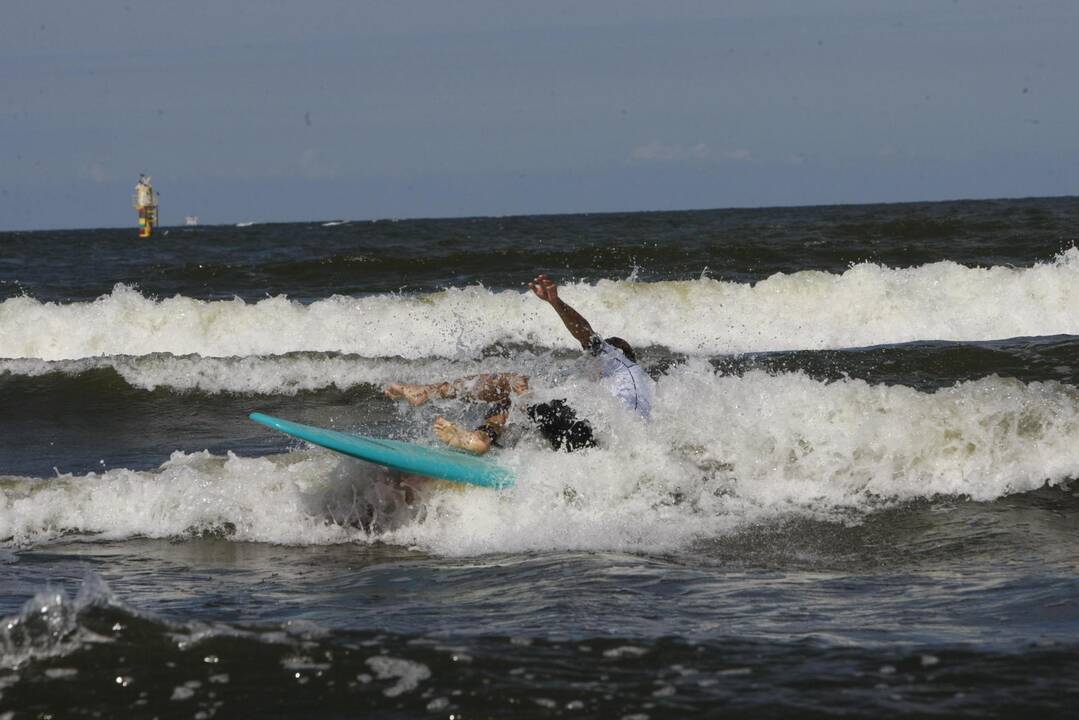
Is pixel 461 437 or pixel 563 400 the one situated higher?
pixel 563 400

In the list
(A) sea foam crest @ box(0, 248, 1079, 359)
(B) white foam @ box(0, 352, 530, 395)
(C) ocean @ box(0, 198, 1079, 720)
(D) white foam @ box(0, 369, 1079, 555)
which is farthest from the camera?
(A) sea foam crest @ box(0, 248, 1079, 359)

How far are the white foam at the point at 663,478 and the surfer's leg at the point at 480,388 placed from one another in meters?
0.41

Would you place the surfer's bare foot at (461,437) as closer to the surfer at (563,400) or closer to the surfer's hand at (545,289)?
the surfer at (563,400)

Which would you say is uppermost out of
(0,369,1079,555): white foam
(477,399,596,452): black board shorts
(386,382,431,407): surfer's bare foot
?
(386,382,431,407): surfer's bare foot

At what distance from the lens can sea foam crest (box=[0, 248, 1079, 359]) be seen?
653 inches

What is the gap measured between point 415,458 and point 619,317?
1033 cm

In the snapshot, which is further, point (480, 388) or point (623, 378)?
point (480, 388)

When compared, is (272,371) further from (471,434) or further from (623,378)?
(623,378)

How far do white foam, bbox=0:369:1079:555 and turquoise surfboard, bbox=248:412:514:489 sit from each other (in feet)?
0.41

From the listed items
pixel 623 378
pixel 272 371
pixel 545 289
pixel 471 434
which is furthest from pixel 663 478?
pixel 272 371

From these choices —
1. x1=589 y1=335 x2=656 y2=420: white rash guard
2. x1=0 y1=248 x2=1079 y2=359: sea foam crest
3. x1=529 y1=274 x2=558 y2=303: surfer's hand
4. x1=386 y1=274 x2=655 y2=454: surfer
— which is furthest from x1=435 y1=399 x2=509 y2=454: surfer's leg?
x1=0 y1=248 x2=1079 y2=359: sea foam crest

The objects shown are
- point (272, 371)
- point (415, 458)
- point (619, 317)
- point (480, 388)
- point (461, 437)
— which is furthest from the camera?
point (619, 317)

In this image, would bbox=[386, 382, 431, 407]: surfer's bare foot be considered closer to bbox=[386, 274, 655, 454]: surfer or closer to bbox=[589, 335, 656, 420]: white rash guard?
bbox=[386, 274, 655, 454]: surfer

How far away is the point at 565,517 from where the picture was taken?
748cm
